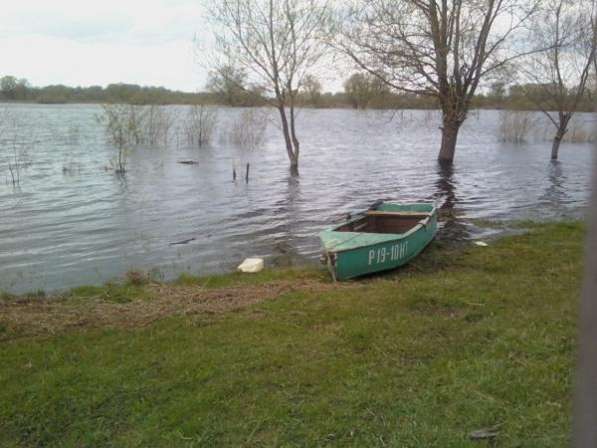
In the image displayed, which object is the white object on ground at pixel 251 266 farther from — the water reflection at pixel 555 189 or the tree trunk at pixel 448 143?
the tree trunk at pixel 448 143

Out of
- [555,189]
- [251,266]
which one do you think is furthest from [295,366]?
[555,189]

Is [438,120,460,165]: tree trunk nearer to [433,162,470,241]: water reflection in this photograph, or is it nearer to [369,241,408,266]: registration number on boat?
[433,162,470,241]: water reflection

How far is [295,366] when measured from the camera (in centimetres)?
498

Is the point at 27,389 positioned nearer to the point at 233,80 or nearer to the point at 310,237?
the point at 310,237

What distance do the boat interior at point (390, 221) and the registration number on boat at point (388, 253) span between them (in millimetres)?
1857

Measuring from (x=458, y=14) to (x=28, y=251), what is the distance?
17.9 metres

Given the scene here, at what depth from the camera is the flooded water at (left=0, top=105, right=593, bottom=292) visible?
38.0ft

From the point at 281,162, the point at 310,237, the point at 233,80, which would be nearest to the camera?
the point at 310,237

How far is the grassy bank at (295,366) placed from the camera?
3936mm

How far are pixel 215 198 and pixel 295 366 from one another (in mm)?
14728

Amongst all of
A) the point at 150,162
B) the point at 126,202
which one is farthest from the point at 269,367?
the point at 150,162

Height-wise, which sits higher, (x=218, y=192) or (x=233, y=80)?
(x=233, y=80)

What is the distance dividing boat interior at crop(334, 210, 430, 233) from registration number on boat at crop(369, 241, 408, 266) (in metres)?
1.86

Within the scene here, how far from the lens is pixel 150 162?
2881 cm
